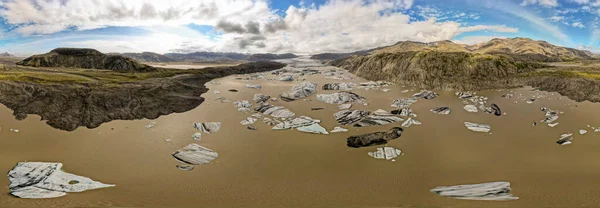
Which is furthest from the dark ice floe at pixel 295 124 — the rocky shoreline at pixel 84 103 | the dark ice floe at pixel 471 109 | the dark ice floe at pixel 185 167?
the dark ice floe at pixel 471 109

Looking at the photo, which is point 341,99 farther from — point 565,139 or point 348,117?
point 565,139

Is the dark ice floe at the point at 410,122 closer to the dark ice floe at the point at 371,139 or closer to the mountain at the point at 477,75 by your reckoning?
the dark ice floe at the point at 371,139

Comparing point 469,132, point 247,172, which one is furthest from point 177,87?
point 469,132

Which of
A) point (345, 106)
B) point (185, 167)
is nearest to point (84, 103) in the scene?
point (185, 167)

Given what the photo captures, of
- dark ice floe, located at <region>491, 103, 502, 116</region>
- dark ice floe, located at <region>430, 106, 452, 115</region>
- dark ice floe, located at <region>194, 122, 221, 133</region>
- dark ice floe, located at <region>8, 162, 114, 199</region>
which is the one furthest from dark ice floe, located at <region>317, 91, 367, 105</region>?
dark ice floe, located at <region>8, 162, 114, 199</region>

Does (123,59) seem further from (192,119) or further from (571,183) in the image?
(571,183)

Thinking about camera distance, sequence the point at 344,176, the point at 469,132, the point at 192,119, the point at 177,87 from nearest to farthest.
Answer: the point at 344,176, the point at 469,132, the point at 192,119, the point at 177,87
